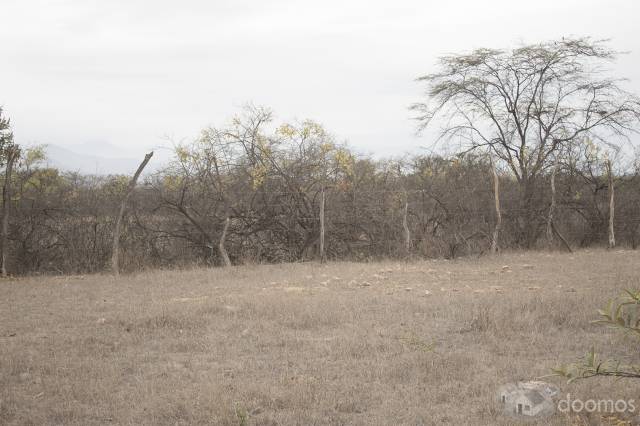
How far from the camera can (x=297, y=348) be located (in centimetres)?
603

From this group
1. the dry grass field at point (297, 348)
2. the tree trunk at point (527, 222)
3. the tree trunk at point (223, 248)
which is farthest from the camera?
the tree trunk at point (527, 222)

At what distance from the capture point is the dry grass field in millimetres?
4422

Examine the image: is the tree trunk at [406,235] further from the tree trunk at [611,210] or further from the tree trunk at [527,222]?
the tree trunk at [611,210]

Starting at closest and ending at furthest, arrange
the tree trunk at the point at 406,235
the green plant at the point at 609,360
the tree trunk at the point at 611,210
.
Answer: the green plant at the point at 609,360
the tree trunk at the point at 406,235
the tree trunk at the point at 611,210

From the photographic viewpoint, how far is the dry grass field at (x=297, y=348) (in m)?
4.42

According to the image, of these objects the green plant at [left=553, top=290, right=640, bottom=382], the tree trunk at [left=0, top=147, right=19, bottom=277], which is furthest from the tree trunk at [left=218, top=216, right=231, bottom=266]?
the green plant at [left=553, top=290, right=640, bottom=382]

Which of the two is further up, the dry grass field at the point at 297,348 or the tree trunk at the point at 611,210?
the tree trunk at the point at 611,210

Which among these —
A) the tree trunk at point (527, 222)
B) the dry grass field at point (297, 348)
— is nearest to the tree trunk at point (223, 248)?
the dry grass field at point (297, 348)

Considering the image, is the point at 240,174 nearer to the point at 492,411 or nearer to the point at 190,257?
the point at 190,257

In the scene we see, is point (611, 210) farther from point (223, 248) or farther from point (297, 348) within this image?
point (297, 348)

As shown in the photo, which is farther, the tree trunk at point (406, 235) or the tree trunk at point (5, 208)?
the tree trunk at point (406, 235)

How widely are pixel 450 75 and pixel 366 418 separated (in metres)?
14.8

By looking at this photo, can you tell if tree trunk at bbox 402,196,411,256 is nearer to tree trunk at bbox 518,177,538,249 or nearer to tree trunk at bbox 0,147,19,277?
tree trunk at bbox 518,177,538,249

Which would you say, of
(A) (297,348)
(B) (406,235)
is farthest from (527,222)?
(A) (297,348)
